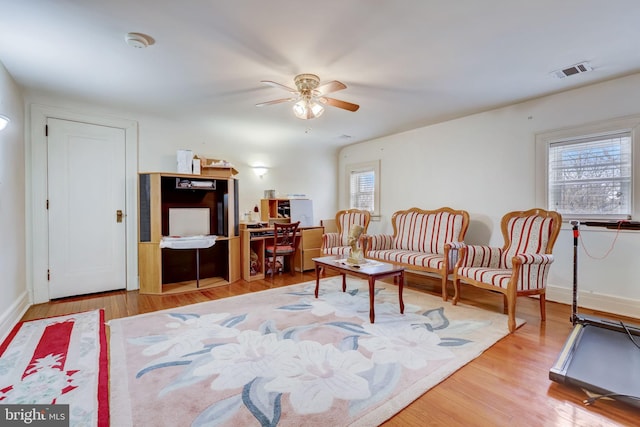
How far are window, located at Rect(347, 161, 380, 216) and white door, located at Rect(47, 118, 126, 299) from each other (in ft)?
13.5

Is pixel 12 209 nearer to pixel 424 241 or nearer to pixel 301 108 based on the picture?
pixel 301 108

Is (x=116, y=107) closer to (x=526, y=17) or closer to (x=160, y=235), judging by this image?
(x=160, y=235)

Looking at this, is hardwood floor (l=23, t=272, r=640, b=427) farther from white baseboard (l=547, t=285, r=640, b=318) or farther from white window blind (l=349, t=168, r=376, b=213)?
white window blind (l=349, t=168, r=376, b=213)

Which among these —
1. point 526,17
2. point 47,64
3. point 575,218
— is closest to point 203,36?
point 47,64

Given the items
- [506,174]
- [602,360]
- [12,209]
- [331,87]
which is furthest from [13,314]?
[506,174]

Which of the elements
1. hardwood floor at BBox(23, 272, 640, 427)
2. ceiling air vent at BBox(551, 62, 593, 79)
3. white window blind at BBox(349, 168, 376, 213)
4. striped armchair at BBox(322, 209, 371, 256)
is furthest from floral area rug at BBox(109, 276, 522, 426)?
white window blind at BBox(349, 168, 376, 213)

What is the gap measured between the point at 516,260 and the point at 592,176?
1.58m

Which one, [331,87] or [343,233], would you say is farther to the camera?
[343,233]

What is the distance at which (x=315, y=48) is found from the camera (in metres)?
2.45

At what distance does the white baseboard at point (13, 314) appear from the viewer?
2625mm

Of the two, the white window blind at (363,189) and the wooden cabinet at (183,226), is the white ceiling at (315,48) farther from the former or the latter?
the white window blind at (363,189)

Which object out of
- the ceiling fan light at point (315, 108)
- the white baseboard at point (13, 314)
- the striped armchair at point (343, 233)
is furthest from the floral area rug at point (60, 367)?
the striped armchair at point (343, 233)

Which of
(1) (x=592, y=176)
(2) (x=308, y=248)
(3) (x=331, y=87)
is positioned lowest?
(2) (x=308, y=248)

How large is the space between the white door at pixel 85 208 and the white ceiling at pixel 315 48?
56 cm
